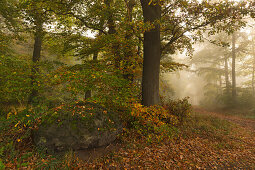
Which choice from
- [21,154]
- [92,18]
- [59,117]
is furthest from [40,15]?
[21,154]

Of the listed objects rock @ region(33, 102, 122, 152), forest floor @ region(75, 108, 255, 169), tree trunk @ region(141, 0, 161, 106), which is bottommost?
forest floor @ region(75, 108, 255, 169)

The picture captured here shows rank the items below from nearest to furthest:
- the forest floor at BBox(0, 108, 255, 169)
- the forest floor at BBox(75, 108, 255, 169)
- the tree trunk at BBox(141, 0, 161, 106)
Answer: the forest floor at BBox(0, 108, 255, 169) < the forest floor at BBox(75, 108, 255, 169) < the tree trunk at BBox(141, 0, 161, 106)

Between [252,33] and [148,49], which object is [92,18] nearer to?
[148,49]

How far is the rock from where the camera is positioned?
3.72 m

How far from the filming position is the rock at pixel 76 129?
3719 mm

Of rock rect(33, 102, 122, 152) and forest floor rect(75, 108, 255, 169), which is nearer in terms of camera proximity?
rock rect(33, 102, 122, 152)

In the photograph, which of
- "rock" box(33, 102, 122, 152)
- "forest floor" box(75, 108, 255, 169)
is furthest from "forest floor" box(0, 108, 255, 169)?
"rock" box(33, 102, 122, 152)

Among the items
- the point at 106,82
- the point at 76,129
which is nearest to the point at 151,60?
the point at 106,82

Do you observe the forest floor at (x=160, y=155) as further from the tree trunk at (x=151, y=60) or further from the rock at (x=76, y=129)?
the tree trunk at (x=151, y=60)

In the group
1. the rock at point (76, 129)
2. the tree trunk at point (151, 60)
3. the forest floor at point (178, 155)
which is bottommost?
the forest floor at point (178, 155)

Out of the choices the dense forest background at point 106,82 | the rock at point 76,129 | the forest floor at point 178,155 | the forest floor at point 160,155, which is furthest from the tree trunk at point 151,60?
the rock at point 76,129

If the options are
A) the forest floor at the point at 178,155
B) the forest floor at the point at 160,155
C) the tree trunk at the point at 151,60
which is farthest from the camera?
the tree trunk at the point at 151,60

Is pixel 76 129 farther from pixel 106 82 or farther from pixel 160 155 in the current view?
pixel 160 155

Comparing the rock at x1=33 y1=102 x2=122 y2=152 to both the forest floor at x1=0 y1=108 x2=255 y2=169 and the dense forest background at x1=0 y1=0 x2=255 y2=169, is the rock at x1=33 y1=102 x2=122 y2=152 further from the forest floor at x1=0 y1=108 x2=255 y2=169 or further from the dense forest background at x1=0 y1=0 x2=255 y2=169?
the forest floor at x1=0 y1=108 x2=255 y2=169
